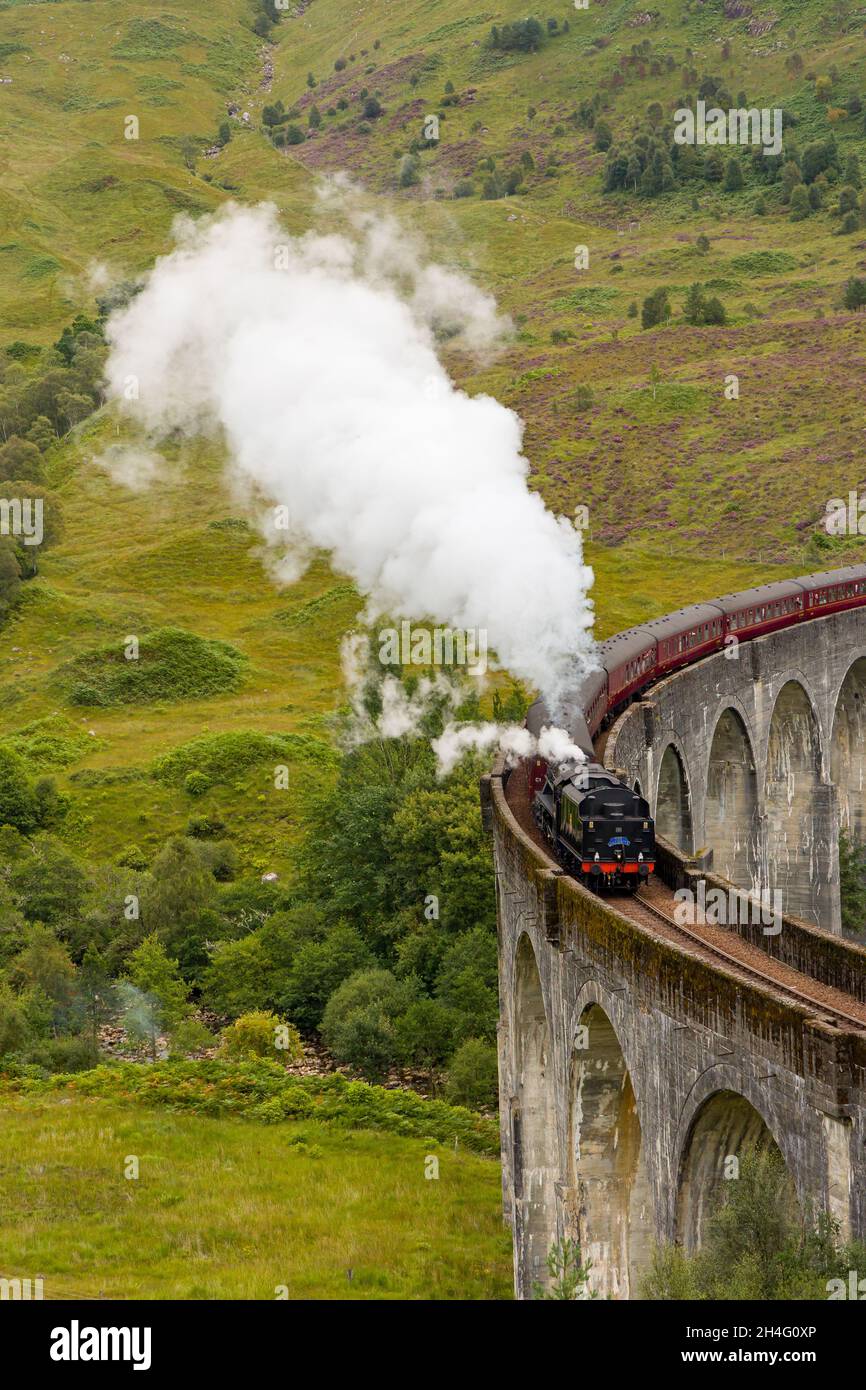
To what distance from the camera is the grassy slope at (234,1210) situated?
34062 mm

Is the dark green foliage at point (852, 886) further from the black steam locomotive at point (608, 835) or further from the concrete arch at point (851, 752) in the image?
the black steam locomotive at point (608, 835)

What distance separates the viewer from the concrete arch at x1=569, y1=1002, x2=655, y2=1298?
28266 millimetres

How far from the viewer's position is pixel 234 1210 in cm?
3831

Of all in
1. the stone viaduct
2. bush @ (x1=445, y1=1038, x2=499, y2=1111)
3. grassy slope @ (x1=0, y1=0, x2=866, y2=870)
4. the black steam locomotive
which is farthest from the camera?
grassy slope @ (x1=0, y1=0, x2=866, y2=870)

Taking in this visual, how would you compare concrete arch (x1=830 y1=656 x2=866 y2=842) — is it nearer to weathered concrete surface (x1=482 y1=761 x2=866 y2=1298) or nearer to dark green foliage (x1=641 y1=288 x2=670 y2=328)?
weathered concrete surface (x1=482 y1=761 x2=866 y2=1298)

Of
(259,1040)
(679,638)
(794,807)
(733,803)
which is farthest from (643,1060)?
(794,807)

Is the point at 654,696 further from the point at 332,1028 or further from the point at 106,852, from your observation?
the point at 106,852

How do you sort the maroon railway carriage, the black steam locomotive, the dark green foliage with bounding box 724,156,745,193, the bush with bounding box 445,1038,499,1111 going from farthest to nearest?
the dark green foliage with bounding box 724,156,745,193 → the bush with bounding box 445,1038,499,1111 → the maroon railway carriage → the black steam locomotive

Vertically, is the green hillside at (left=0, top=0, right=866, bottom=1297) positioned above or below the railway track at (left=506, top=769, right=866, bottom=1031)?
above

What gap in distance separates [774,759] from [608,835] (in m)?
33.8

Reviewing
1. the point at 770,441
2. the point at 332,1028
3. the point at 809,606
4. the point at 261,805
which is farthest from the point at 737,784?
the point at 770,441

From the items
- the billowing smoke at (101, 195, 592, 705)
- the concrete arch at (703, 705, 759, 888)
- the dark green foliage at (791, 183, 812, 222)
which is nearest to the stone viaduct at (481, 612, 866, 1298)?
the billowing smoke at (101, 195, 592, 705)

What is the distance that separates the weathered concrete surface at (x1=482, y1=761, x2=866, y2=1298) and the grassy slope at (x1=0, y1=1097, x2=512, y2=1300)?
327 cm

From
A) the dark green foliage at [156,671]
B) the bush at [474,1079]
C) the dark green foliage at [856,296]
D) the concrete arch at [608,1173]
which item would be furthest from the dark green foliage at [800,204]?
the concrete arch at [608,1173]
